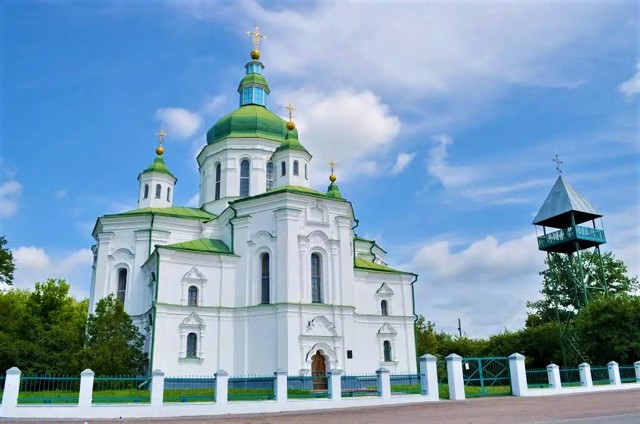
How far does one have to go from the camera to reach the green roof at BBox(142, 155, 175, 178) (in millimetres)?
30641

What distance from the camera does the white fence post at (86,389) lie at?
14.0 meters

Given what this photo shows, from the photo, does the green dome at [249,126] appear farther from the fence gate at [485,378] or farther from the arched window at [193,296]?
the fence gate at [485,378]

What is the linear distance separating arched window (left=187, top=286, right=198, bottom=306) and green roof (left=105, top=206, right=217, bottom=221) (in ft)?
16.8

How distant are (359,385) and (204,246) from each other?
9.93 m

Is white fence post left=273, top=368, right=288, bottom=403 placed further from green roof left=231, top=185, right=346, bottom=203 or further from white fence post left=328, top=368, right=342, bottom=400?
green roof left=231, top=185, right=346, bottom=203

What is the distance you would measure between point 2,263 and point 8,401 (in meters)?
19.3

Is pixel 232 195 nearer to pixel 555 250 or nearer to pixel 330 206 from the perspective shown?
pixel 330 206

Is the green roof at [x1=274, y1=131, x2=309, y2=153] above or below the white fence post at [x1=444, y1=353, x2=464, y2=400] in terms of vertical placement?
above

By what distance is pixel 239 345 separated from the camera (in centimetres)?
2372

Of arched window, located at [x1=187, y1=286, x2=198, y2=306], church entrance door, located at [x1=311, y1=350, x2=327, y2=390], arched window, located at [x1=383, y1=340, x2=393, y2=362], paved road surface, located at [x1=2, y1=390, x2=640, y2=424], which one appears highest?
arched window, located at [x1=187, y1=286, x2=198, y2=306]

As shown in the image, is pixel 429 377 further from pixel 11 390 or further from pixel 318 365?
pixel 11 390

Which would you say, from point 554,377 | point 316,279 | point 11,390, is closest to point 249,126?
point 316,279

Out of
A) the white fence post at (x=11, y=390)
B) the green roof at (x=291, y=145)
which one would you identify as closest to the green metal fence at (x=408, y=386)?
the white fence post at (x=11, y=390)

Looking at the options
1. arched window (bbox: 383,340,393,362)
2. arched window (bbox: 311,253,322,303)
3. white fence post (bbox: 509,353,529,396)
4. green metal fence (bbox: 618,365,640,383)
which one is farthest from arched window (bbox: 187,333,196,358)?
green metal fence (bbox: 618,365,640,383)
